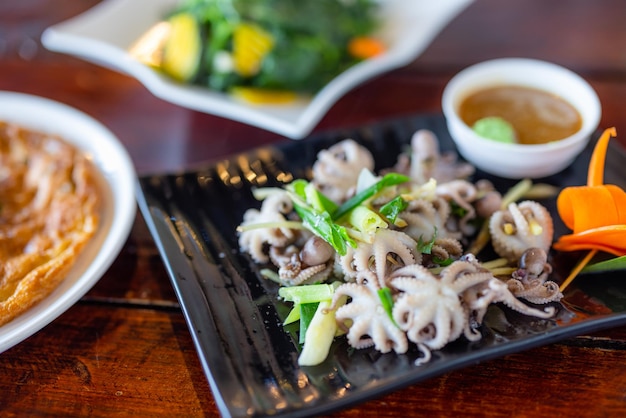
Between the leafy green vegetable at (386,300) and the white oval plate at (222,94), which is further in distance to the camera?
the white oval plate at (222,94)

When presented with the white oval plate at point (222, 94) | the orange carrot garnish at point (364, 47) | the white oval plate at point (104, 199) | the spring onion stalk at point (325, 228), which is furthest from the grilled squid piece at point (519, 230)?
the orange carrot garnish at point (364, 47)

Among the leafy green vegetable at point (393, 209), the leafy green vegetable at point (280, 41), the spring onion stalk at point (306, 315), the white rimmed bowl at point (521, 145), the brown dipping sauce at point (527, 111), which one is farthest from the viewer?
the leafy green vegetable at point (280, 41)

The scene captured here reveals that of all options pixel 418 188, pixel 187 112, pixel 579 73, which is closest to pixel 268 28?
pixel 187 112

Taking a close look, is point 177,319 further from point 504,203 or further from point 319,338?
point 504,203

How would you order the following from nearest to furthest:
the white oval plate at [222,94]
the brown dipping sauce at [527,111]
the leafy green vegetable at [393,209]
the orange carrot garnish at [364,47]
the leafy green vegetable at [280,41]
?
1. the leafy green vegetable at [393,209]
2. the brown dipping sauce at [527,111]
3. the white oval plate at [222,94]
4. the leafy green vegetable at [280,41]
5. the orange carrot garnish at [364,47]

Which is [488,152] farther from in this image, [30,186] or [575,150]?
[30,186]

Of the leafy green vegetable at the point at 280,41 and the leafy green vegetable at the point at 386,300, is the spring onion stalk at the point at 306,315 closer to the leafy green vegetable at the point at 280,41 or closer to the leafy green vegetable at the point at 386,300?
the leafy green vegetable at the point at 386,300
